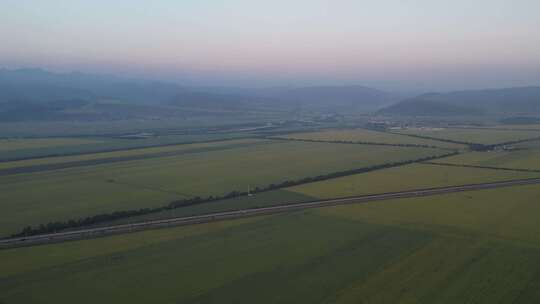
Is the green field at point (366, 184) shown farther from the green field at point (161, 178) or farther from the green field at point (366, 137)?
the green field at point (366, 137)

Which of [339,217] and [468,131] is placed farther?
[468,131]

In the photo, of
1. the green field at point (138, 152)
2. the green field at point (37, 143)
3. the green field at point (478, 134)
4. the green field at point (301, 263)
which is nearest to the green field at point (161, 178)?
the green field at point (138, 152)

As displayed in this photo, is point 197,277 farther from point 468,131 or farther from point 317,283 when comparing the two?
point 468,131

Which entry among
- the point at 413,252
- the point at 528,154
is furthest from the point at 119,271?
the point at 528,154

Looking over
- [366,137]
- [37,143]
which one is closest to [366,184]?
[366,137]

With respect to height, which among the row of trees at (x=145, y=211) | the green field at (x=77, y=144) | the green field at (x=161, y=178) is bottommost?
the row of trees at (x=145, y=211)

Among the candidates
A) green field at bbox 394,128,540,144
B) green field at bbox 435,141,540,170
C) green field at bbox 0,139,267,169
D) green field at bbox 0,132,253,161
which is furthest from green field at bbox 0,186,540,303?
green field at bbox 394,128,540,144
